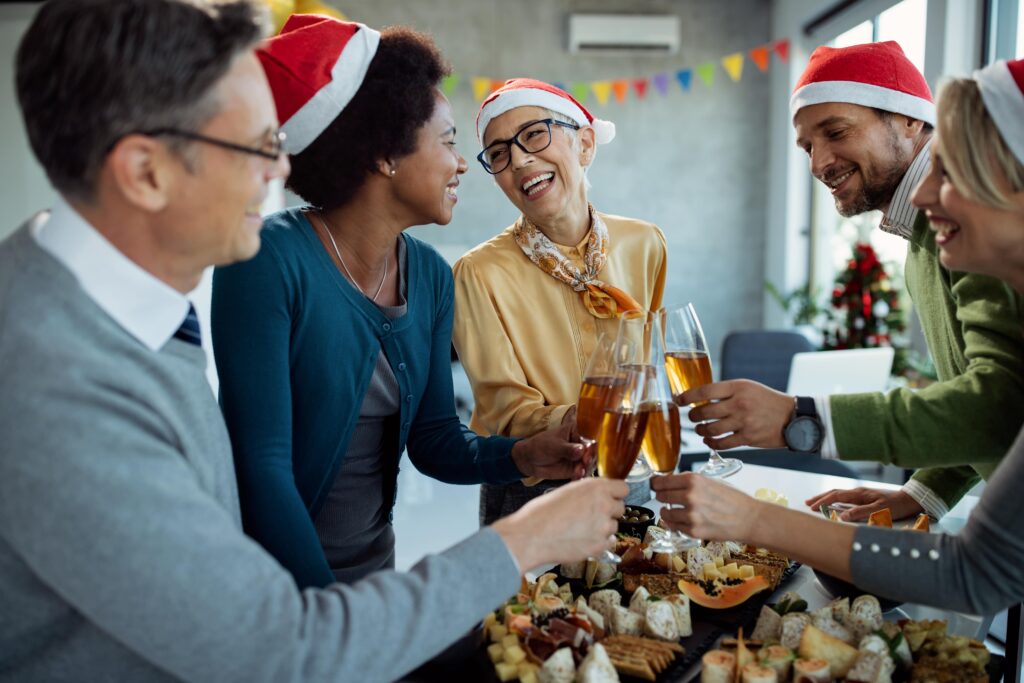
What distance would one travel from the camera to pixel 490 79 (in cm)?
719

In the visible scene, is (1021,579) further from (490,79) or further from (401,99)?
(490,79)

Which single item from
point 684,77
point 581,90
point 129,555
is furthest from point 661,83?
point 129,555

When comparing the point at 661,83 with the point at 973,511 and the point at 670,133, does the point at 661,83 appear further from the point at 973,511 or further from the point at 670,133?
the point at 973,511

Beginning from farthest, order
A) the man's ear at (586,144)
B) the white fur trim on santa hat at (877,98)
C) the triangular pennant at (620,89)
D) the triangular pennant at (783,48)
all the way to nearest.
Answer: the triangular pennant at (620,89), the triangular pennant at (783,48), the man's ear at (586,144), the white fur trim on santa hat at (877,98)

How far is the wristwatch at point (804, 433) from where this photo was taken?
148 cm

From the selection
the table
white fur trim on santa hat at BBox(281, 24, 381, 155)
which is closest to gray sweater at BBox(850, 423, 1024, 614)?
the table

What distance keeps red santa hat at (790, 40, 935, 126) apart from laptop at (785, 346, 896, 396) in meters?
1.24

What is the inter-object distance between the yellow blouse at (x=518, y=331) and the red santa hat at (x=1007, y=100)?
3.37ft

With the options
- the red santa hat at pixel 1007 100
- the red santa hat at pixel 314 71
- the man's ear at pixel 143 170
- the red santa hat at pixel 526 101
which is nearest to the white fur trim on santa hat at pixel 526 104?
the red santa hat at pixel 526 101

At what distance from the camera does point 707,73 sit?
702cm

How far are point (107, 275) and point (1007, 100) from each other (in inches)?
46.4

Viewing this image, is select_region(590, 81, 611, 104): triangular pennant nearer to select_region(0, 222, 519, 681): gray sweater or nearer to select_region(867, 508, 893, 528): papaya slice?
select_region(867, 508, 893, 528): papaya slice

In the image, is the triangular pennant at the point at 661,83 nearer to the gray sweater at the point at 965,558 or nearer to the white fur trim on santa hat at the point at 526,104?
the white fur trim on santa hat at the point at 526,104

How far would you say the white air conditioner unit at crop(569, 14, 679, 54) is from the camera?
6973 mm
